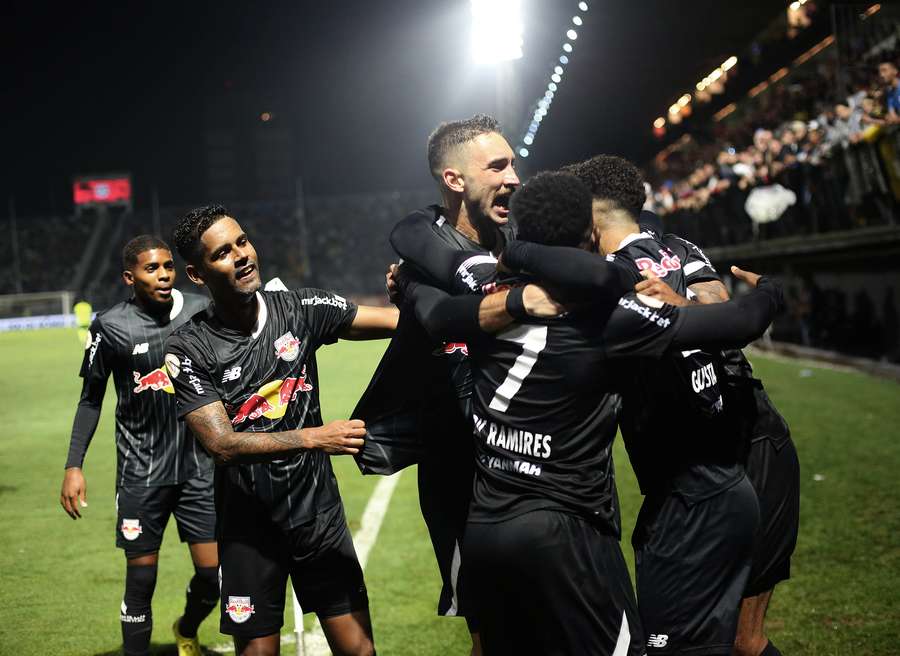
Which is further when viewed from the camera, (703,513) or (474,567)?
(703,513)

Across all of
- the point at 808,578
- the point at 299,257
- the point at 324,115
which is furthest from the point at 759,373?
the point at 324,115

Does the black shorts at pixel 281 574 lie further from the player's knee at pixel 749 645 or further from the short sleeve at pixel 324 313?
the player's knee at pixel 749 645

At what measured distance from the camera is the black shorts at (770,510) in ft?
11.5

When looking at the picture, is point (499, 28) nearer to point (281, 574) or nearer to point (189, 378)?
point (189, 378)

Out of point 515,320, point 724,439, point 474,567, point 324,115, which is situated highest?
point 324,115

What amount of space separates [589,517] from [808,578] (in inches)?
145

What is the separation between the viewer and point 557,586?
8.75 feet

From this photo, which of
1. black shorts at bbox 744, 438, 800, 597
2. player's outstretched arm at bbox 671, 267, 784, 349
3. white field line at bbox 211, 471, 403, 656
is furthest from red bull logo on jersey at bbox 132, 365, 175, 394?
player's outstretched arm at bbox 671, 267, 784, 349

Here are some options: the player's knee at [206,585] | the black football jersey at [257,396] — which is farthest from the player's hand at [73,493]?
the black football jersey at [257,396]

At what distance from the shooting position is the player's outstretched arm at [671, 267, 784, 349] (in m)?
2.75

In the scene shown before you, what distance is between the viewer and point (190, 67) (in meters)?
49.6

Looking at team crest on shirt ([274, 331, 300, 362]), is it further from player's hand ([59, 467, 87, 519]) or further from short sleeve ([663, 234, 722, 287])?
player's hand ([59, 467, 87, 519])

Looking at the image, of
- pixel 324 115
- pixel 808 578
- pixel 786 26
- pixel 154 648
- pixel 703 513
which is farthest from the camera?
pixel 324 115

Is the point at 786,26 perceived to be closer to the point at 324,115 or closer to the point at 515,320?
the point at 515,320
